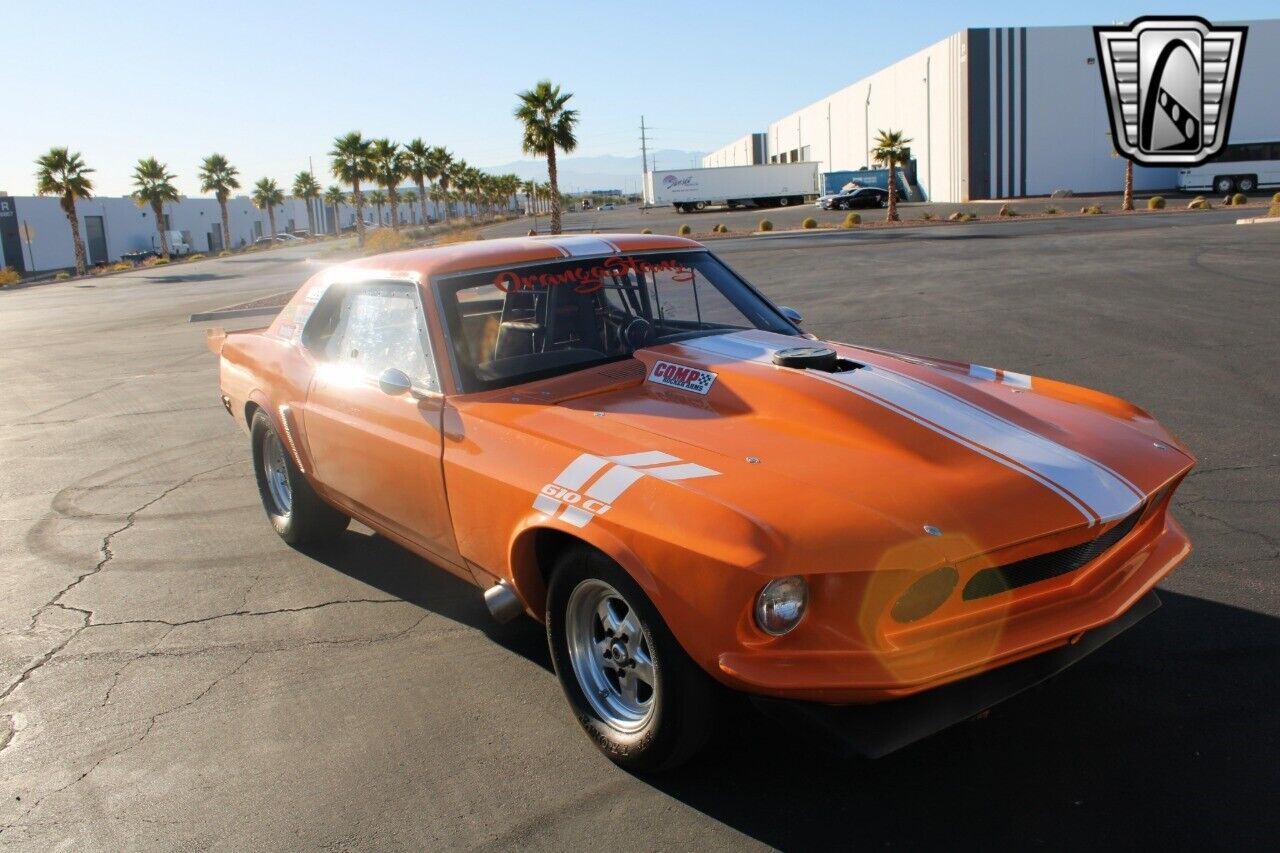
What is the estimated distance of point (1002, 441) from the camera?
3.30 metres

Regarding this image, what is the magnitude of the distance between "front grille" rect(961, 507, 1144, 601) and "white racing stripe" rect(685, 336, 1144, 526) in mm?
93

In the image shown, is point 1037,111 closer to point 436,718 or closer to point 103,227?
point 436,718

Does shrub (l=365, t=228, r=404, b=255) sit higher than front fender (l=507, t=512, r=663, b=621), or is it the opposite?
shrub (l=365, t=228, r=404, b=255)

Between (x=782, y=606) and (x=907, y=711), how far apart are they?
44 cm

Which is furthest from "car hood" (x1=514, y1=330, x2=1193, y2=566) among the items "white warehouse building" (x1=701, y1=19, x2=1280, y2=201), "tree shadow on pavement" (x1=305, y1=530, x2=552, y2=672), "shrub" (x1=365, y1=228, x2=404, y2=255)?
"white warehouse building" (x1=701, y1=19, x2=1280, y2=201)

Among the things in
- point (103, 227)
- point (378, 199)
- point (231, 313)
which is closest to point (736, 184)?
point (103, 227)

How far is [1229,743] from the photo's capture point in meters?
3.15

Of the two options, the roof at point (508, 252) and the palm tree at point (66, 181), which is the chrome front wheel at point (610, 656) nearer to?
the roof at point (508, 252)

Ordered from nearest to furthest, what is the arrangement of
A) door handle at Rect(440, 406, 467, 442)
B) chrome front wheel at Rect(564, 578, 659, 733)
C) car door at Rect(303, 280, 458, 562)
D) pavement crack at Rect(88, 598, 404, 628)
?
chrome front wheel at Rect(564, 578, 659, 733), door handle at Rect(440, 406, 467, 442), car door at Rect(303, 280, 458, 562), pavement crack at Rect(88, 598, 404, 628)

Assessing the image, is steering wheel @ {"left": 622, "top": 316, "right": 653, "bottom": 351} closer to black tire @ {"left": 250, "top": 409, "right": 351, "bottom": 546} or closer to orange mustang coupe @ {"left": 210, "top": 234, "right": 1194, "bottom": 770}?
orange mustang coupe @ {"left": 210, "top": 234, "right": 1194, "bottom": 770}

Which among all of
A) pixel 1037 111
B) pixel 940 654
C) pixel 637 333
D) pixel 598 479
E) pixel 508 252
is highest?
pixel 1037 111

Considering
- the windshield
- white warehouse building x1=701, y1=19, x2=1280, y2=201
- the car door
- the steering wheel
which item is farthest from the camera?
white warehouse building x1=701, y1=19, x2=1280, y2=201

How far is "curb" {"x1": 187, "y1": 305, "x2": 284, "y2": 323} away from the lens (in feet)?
66.0

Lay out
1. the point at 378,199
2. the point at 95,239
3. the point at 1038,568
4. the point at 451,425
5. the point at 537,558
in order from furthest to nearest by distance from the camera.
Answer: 1. the point at 378,199
2. the point at 95,239
3. the point at 451,425
4. the point at 537,558
5. the point at 1038,568
